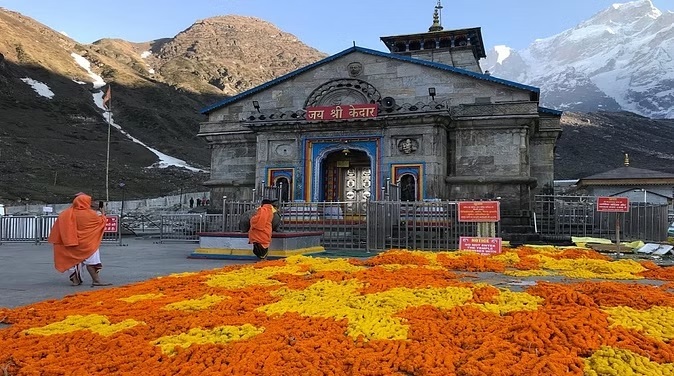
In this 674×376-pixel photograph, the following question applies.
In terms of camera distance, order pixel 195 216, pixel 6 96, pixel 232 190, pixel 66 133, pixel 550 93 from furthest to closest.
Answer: pixel 550 93, pixel 6 96, pixel 66 133, pixel 232 190, pixel 195 216

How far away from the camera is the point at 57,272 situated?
9125 mm

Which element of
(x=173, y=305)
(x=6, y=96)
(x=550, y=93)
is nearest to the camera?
(x=173, y=305)

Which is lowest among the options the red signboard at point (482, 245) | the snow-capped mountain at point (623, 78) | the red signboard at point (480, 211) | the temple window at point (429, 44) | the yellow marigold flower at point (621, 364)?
the yellow marigold flower at point (621, 364)

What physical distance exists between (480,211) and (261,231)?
492cm

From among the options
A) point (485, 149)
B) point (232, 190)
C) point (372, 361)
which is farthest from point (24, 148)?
point (372, 361)

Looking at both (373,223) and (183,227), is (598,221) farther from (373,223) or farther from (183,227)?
(183,227)

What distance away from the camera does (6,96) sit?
80.5 m

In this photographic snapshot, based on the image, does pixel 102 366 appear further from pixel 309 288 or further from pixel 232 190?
pixel 232 190

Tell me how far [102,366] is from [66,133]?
81451 mm


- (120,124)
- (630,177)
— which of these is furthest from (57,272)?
(120,124)

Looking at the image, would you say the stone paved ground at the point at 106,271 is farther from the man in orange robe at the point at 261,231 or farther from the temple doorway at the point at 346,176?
the temple doorway at the point at 346,176

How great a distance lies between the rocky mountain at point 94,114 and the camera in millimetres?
54500

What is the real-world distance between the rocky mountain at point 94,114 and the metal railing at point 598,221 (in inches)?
1486

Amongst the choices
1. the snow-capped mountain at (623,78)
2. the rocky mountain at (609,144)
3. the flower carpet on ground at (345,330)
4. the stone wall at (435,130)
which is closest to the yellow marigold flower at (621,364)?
the flower carpet on ground at (345,330)
